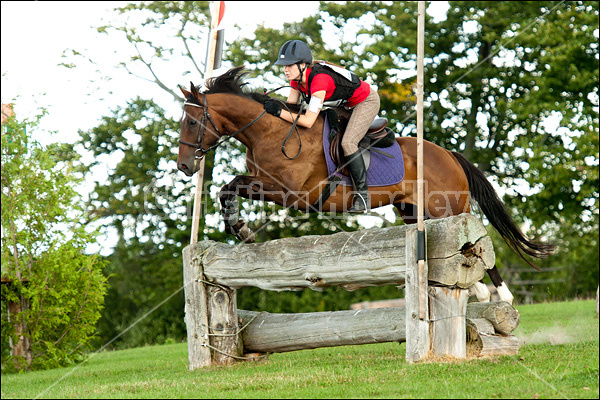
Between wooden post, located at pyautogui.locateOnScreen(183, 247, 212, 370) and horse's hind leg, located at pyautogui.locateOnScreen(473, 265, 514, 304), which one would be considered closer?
wooden post, located at pyautogui.locateOnScreen(183, 247, 212, 370)

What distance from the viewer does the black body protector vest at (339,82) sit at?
5961 mm

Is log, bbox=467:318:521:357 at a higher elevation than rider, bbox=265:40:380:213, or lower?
lower

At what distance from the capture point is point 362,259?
5293 millimetres

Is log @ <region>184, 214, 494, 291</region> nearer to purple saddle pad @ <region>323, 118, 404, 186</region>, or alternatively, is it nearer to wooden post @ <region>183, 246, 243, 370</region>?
wooden post @ <region>183, 246, 243, 370</region>

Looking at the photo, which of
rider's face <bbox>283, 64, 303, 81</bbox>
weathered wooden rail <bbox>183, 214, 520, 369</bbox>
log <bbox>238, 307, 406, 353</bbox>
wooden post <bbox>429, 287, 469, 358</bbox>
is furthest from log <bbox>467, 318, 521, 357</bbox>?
rider's face <bbox>283, 64, 303, 81</bbox>

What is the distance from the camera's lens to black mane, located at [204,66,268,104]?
6.24 meters

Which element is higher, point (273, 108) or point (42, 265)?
point (273, 108)

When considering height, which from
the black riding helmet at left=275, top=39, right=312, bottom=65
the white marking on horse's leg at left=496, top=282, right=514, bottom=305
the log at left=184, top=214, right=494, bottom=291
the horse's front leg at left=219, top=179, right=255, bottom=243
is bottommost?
the white marking on horse's leg at left=496, top=282, right=514, bottom=305

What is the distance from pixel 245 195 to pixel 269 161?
0.40 meters

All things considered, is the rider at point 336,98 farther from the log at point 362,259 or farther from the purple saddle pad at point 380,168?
the log at point 362,259

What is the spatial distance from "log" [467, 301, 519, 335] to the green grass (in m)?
0.27

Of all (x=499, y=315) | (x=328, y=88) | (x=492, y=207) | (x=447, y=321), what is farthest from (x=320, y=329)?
(x=492, y=207)

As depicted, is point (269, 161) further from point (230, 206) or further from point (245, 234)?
point (245, 234)

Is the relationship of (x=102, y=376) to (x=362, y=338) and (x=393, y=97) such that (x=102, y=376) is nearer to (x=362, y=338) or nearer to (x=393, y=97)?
(x=362, y=338)
